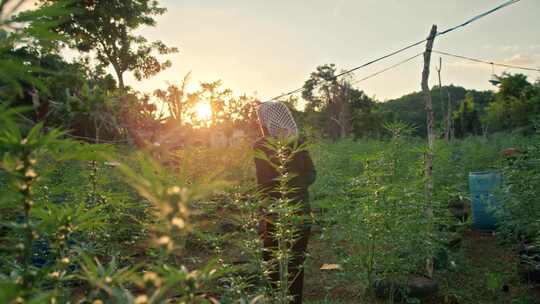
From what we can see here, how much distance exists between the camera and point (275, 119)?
10.5 feet

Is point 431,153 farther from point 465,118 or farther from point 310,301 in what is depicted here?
point 465,118

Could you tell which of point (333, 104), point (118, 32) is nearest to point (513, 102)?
point (333, 104)

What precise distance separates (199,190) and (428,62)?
198 inches

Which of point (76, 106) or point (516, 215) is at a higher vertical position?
point (76, 106)

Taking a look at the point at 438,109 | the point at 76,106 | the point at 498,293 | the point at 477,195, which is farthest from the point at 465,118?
the point at 76,106

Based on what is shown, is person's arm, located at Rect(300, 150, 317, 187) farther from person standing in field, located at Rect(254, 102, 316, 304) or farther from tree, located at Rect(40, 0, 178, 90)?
tree, located at Rect(40, 0, 178, 90)

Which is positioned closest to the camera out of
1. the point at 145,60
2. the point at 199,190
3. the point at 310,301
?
the point at 199,190

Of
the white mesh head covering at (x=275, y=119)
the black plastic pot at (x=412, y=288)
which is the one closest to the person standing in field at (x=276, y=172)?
the white mesh head covering at (x=275, y=119)

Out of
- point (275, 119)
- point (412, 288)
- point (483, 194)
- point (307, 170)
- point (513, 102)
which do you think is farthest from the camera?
point (513, 102)

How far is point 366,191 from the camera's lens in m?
3.34

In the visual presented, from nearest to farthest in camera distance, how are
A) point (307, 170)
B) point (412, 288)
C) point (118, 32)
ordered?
point (307, 170) → point (412, 288) → point (118, 32)

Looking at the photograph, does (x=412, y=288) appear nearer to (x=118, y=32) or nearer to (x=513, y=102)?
(x=118, y=32)

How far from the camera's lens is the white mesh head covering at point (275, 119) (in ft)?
10.4

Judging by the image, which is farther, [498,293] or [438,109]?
[438,109]
